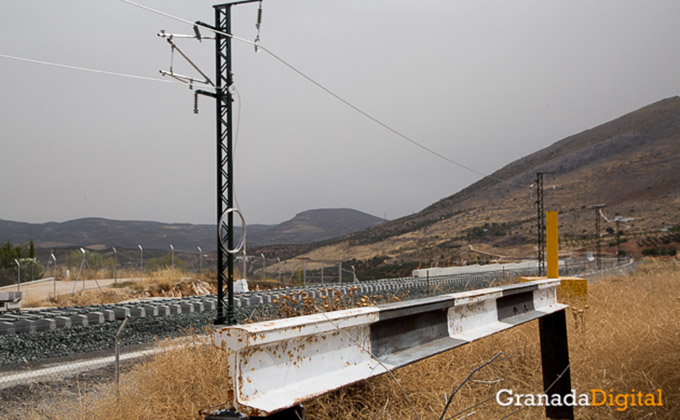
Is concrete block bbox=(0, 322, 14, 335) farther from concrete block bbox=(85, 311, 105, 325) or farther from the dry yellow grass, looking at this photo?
the dry yellow grass

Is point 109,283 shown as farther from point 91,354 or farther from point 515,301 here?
point 515,301

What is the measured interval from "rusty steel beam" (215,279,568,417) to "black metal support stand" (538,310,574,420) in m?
0.85

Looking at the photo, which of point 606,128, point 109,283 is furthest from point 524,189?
point 109,283

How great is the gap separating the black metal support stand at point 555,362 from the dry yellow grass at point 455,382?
0.21m

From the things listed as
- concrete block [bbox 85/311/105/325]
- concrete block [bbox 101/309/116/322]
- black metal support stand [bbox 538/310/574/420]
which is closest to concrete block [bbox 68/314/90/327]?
concrete block [bbox 85/311/105/325]

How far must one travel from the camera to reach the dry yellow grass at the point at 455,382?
4.46 metres

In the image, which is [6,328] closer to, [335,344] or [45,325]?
[45,325]

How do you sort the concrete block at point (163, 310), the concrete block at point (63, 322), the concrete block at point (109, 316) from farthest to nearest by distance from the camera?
the concrete block at point (163, 310) < the concrete block at point (109, 316) < the concrete block at point (63, 322)

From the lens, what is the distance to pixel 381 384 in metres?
4.84

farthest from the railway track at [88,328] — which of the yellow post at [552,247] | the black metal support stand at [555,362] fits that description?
the black metal support stand at [555,362]

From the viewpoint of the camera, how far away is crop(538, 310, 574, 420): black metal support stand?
4430 millimetres

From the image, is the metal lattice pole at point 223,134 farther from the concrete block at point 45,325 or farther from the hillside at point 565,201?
the hillside at point 565,201

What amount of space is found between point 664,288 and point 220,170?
1110 cm

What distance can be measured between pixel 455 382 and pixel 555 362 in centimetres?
85
